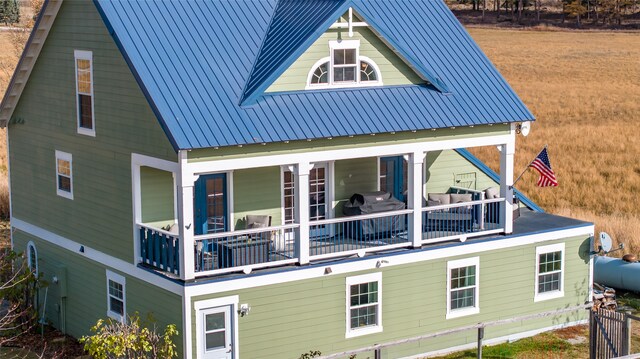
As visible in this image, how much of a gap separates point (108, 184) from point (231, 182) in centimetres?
264

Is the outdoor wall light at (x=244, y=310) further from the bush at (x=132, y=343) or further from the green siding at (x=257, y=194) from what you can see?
the green siding at (x=257, y=194)

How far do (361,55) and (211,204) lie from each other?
4.63 metres

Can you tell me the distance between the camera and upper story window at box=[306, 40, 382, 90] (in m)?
22.8

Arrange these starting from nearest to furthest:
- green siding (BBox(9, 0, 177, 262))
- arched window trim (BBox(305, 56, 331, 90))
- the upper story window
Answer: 1. green siding (BBox(9, 0, 177, 262))
2. arched window trim (BBox(305, 56, 331, 90))
3. the upper story window

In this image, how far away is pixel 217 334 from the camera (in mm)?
20766

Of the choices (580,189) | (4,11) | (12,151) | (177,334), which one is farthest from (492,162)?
(4,11)

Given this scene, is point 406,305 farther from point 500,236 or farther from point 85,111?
point 85,111

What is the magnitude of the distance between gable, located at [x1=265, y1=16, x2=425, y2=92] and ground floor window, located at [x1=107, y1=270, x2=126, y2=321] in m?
5.20

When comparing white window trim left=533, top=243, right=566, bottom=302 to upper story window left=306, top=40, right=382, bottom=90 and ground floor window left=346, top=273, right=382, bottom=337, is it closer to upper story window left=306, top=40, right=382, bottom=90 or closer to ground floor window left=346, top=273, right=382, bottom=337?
ground floor window left=346, top=273, right=382, bottom=337

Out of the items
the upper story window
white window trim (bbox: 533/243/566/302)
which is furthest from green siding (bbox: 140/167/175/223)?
white window trim (bbox: 533/243/566/302)

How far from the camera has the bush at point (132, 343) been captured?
19.9 metres

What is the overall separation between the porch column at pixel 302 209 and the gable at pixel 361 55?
1867mm

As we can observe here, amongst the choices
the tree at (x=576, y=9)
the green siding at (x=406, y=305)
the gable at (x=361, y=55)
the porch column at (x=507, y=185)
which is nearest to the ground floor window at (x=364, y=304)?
the green siding at (x=406, y=305)

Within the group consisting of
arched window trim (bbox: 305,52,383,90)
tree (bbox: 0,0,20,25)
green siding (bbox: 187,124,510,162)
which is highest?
tree (bbox: 0,0,20,25)
